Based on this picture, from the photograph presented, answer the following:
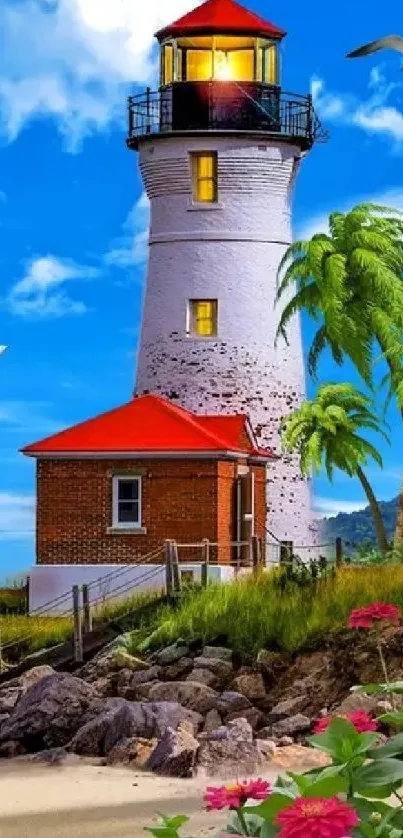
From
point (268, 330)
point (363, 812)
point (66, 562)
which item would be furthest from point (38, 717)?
point (268, 330)

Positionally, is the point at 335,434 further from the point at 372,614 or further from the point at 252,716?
the point at 372,614

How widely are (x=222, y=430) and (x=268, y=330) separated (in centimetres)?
295

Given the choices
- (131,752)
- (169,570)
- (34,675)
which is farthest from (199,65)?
(131,752)

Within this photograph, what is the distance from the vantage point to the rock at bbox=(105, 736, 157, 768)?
18.4 meters

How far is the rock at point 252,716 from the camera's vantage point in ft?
67.5

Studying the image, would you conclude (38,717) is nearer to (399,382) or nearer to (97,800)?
(97,800)

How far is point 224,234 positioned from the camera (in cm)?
3794

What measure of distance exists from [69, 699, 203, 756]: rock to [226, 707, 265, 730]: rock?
710mm

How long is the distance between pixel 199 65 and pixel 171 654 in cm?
1806

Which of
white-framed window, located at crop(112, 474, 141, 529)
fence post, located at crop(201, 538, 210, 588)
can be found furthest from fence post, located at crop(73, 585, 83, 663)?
white-framed window, located at crop(112, 474, 141, 529)

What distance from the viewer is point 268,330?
3803cm

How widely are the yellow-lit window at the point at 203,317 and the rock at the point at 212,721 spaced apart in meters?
17.7

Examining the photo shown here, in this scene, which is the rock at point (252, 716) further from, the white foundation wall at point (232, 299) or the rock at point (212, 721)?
the white foundation wall at point (232, 299)

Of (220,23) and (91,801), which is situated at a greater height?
A: (220,23)
